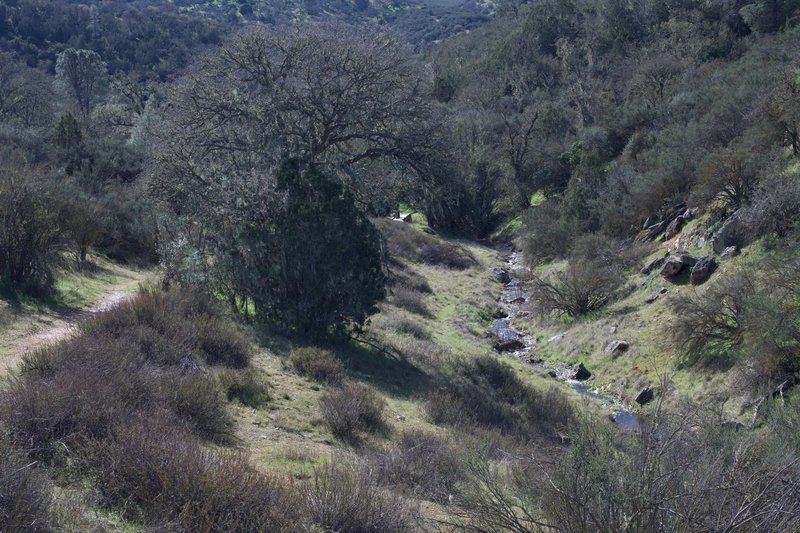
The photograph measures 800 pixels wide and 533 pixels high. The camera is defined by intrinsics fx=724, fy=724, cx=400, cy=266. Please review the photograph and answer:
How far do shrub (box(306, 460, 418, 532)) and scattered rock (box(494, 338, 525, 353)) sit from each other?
52.6 feet

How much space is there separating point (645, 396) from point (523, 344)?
6.45 m

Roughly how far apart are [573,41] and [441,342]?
51310 mm

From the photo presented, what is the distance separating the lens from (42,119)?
146 feet

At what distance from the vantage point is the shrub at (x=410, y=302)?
23.8 meters

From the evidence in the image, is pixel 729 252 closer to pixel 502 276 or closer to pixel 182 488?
pixel 502 276

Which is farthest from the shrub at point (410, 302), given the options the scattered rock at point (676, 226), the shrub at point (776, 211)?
the shrub at point (776, 211)

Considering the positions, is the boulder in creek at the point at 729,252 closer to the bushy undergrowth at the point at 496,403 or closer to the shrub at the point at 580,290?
the shrub at the point at 580,290

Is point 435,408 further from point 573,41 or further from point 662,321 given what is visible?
point 573,41

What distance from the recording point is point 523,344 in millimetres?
22562

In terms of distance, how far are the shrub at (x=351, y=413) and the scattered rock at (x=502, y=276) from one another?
70.0 ft

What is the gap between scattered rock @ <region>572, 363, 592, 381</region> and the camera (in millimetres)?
18859

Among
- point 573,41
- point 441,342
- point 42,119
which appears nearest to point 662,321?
point 441,342

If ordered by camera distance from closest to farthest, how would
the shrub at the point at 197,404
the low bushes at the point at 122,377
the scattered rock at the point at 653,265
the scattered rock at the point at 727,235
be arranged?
the low bushes at the point at 122,377 → the shrub at the point at 197,404 → the scattered rock at the point at 727,235 → the scattered rock at the point at 653,265

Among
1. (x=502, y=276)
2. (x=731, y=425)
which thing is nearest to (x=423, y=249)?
(x=502, y=276)
